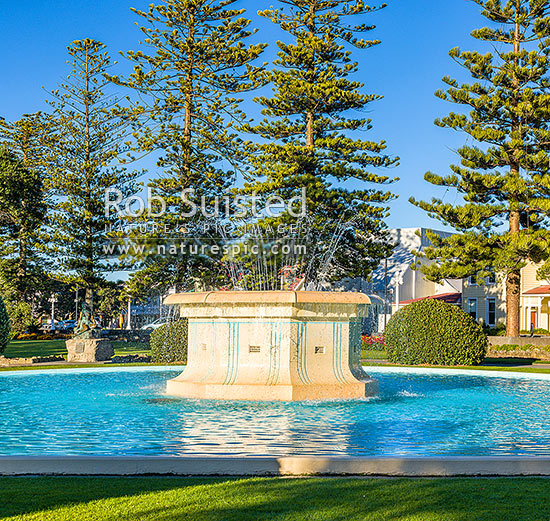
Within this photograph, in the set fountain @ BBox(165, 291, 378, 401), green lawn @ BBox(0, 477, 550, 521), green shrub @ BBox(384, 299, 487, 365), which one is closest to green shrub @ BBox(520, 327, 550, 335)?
green shrub @ BBox(384, 299, 487, 365)

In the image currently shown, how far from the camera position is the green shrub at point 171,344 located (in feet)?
57.3

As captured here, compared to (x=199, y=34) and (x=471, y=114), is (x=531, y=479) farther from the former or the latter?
(x=199, y=34)

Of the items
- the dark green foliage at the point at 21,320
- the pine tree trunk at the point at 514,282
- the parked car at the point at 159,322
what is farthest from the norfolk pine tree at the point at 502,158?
the dark green foliage at the point at 21,320

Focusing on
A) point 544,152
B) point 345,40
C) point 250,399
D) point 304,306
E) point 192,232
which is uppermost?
point 345,40

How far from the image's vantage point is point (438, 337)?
58.1 feet

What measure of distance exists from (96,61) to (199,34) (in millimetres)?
5866

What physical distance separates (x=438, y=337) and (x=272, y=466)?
1340 cm

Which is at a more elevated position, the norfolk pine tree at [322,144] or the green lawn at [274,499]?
the norfolk pine tree at [322,144]

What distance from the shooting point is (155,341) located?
17844mm

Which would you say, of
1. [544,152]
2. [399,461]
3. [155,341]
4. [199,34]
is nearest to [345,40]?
[199,34]

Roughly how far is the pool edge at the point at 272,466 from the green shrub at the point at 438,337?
1279 cm

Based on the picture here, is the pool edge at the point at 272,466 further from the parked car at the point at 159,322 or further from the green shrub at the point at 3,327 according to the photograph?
the green shrub at the point at 3,327

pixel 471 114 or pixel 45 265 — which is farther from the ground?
pixel 471 114

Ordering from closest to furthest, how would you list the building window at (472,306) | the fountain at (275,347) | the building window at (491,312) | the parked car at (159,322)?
the fountain at (275,347) < the parked car at (159,322) < the building window at (491,312) < the building window at (472,306)
